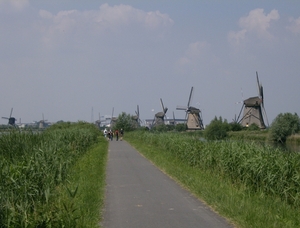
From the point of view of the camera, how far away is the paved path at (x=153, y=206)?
9977 millimetres

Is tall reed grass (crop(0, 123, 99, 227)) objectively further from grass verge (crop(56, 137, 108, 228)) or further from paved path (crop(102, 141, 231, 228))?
paved path (crop(102, 141, 231, 228))

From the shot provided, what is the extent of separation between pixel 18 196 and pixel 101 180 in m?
7.81

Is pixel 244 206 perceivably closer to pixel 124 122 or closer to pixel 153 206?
pixel 153 206

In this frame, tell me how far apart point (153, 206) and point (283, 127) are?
157ft

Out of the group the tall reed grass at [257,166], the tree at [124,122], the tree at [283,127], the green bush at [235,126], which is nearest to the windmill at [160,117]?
the tree at [124,122]

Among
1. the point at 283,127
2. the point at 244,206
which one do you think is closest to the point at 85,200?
the point at 244,206

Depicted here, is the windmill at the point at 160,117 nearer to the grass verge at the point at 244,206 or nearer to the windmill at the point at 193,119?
the windmill at the point at 193,119

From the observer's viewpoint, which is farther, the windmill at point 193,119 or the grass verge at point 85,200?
the windmill at point 193,119

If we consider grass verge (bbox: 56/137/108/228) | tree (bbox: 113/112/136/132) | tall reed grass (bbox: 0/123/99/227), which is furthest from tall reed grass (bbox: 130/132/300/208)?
tree (bbox: 113/112/136/132)

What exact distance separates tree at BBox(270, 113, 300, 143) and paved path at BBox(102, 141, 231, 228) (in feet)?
135

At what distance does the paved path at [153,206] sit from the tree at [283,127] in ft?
135

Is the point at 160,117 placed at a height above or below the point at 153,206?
above

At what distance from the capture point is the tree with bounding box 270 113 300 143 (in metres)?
56.5

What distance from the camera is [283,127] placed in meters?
57.3
